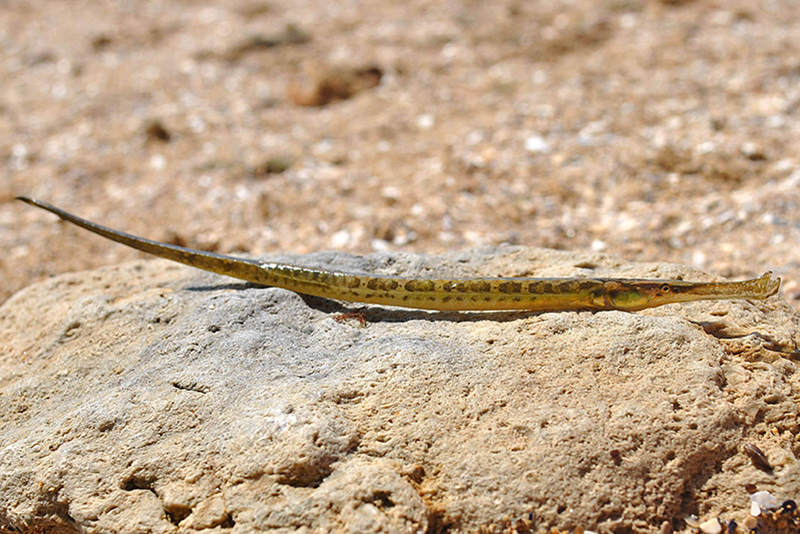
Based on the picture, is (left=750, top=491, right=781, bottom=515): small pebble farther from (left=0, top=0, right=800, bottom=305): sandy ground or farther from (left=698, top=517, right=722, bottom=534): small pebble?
(left=0, top=0, right=800, bottom=305): sandy ground

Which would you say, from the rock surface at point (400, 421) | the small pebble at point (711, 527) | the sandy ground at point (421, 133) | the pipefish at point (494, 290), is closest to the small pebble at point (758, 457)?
the rock surface at point (400, 421)

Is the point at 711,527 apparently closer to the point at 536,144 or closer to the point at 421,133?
the point at 536,144

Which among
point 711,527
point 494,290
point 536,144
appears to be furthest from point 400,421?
point 536,144

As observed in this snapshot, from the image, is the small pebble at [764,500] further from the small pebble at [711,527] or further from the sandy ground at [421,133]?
the sandy ground at [421,133]

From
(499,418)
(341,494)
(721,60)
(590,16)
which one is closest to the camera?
(341,494)

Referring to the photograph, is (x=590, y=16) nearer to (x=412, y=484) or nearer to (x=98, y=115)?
(x=98, y=115)

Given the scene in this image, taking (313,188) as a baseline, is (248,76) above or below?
above

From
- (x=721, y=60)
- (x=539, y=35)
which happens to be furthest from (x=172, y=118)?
(x=721, y=60)
